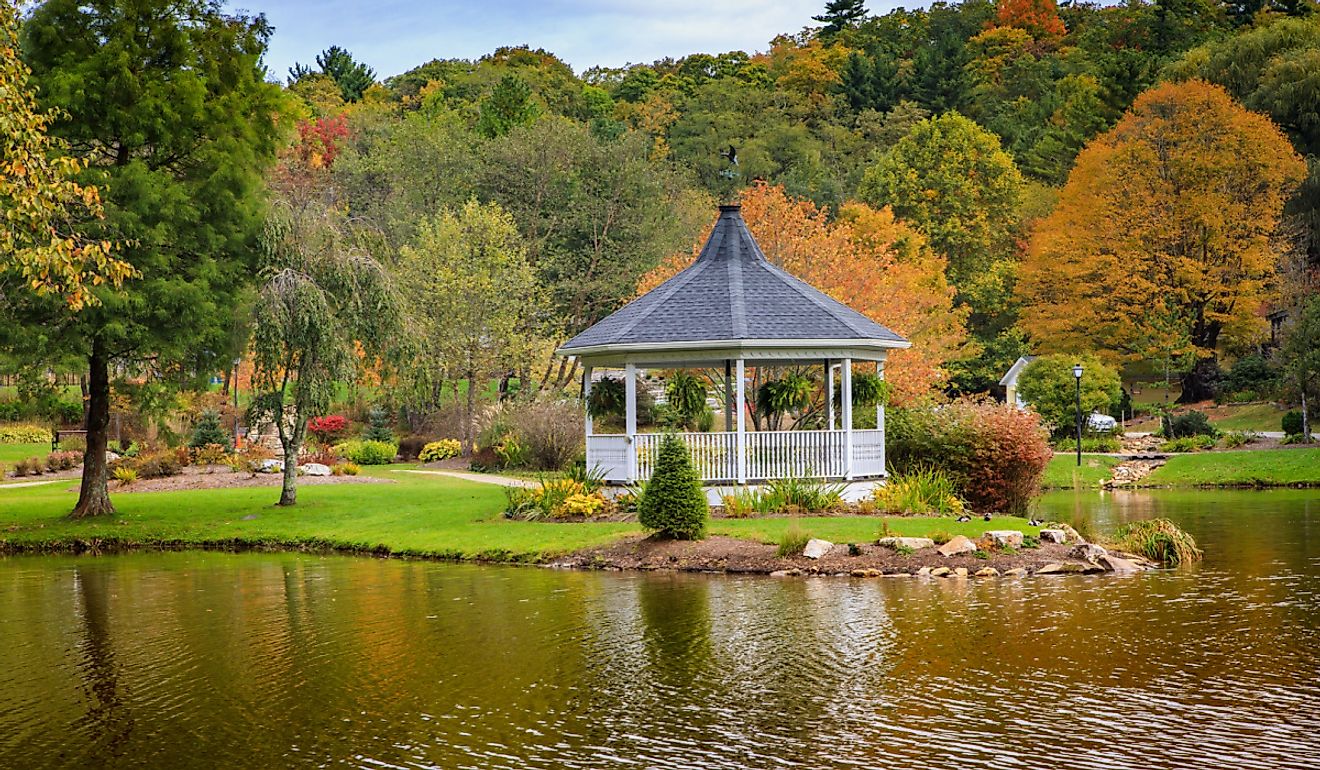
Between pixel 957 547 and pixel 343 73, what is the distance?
74765 mm

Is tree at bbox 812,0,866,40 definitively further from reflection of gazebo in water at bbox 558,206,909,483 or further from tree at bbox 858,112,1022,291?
reflection of gazebo in water at bbox 558,206,909,483

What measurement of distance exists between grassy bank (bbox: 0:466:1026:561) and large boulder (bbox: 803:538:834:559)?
73 cm

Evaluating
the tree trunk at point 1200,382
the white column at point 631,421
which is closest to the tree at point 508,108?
the tree trunk at point 1200,382

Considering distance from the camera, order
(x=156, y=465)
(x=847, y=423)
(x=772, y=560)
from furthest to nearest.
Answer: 1. (x=156, y=465)
2. (x=847, y=423)
3. (x=772, y=560)

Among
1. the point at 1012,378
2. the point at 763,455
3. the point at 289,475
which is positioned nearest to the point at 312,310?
the point at 289,475

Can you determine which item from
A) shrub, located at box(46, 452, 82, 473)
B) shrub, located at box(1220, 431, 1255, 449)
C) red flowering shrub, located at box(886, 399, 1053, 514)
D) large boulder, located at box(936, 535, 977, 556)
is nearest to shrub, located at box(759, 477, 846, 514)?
red flowering shrub, located at box(886, 399, 1053, 514)

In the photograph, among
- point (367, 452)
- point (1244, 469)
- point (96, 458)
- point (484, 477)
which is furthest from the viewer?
point (367, 452)

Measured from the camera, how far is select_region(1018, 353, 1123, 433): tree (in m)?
41.9

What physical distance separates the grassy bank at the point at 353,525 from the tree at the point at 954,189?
31.7 metres

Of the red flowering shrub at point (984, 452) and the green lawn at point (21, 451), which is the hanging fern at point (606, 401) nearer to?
the red flowering shrub at point (984, 452)

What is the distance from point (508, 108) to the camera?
62156 mm

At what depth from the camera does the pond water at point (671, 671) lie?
30.1ft

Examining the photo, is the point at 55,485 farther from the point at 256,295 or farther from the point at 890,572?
the point at 890,572

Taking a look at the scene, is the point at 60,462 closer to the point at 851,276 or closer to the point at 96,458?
the point at 96,458
